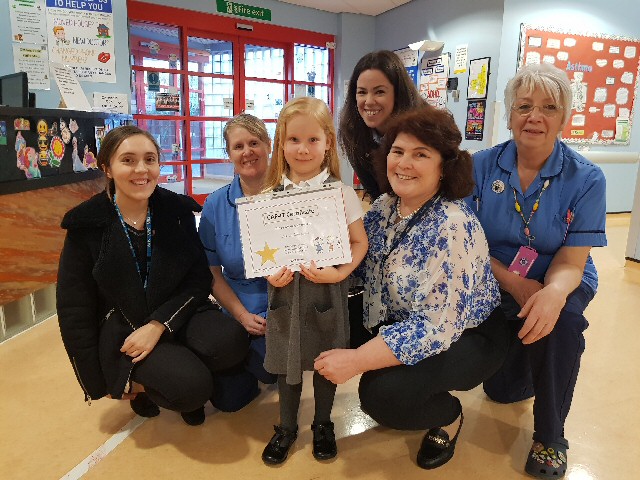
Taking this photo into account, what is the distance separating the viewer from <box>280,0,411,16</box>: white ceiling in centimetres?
704

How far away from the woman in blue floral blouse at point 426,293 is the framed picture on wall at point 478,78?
475 centimetres

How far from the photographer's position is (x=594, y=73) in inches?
226

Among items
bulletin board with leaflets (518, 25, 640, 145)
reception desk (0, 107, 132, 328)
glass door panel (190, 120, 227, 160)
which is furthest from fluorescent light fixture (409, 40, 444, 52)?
reception desk (0, 107, 132, 328)

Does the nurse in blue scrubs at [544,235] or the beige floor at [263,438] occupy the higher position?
the nurse in blue scrubs at [544,235]

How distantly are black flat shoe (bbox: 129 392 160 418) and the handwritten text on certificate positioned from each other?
81cm

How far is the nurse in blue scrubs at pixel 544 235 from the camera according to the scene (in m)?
1.52

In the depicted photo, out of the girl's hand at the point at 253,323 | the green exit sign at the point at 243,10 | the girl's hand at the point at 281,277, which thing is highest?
the green exit sign at the point at 243,10

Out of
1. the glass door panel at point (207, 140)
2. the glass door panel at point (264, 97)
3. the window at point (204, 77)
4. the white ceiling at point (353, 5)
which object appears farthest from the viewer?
the glass door panel at point (264, 97)

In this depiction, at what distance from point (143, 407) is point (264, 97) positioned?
6.36m

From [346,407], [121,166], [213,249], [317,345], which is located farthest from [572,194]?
[121,166]

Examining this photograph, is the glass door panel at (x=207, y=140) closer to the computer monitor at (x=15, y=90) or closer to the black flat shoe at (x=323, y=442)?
the computer monitor at (x=15, y=90)

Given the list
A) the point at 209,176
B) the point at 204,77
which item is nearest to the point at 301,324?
the point at 204,77

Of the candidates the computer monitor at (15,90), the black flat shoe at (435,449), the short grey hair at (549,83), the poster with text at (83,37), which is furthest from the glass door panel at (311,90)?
the black flat shoe at (435,449)

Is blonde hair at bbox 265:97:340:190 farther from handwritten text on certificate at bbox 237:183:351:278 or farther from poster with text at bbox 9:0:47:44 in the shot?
poster with text at bbox 9:0:47:44
